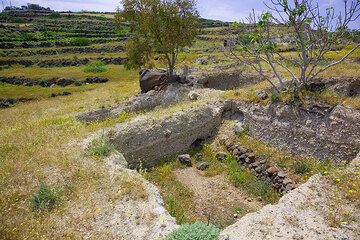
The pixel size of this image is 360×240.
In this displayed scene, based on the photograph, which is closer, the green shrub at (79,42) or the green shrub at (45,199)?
the green shrub at (45,199)

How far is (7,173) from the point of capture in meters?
12.6

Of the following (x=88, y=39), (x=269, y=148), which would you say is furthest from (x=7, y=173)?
(x=88, y=39)

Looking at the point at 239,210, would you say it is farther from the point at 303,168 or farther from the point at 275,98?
the point at 275,98

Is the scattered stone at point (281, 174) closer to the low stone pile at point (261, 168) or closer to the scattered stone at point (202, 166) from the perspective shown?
the low stone pile at point (261, 168)

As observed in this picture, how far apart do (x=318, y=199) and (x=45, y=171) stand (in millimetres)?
11026

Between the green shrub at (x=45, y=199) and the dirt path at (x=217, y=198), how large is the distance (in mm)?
6049

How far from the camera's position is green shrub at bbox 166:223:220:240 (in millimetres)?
8344

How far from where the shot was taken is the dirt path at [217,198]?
1337 centimetres

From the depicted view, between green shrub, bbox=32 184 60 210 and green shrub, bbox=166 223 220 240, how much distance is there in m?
4.92

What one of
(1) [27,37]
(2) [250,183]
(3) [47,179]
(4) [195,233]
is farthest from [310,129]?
(1) [27,37]

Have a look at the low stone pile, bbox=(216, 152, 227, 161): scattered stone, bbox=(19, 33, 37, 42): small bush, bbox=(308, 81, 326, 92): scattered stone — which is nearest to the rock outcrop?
the low stone pile

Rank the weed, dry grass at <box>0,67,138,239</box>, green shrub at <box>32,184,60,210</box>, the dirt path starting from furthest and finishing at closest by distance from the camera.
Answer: the weed
the dirt path
green shrub at <box>32,184,60,210</box>
dry grass at <box>0,67,138,239</box>

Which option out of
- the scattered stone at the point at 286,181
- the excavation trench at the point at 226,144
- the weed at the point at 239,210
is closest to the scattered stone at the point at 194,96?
the excavation trench at the point at 226,144

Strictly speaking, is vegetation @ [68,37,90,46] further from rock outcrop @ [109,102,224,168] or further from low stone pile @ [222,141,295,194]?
low stone pile @ [222,141,295,194]
